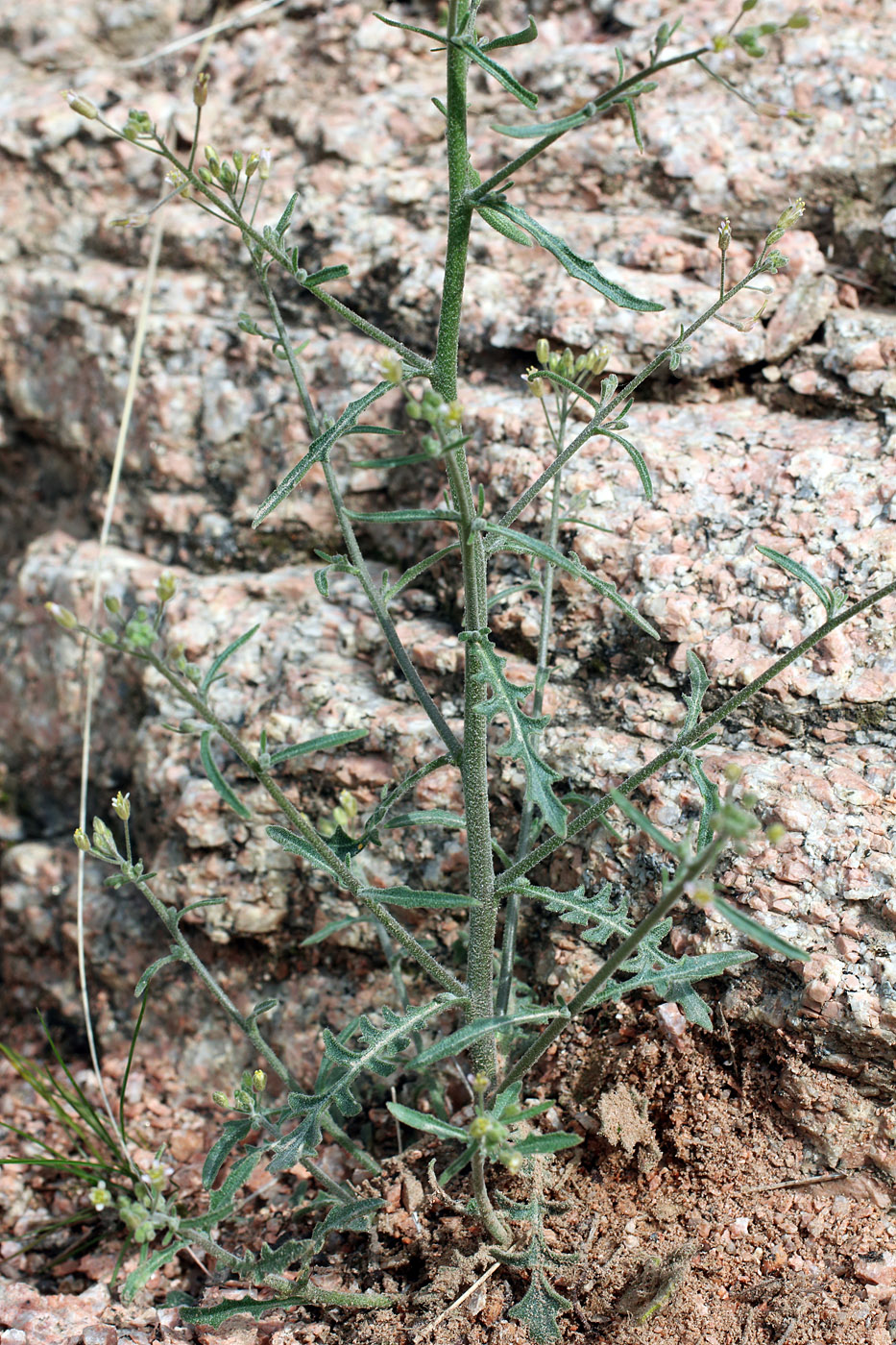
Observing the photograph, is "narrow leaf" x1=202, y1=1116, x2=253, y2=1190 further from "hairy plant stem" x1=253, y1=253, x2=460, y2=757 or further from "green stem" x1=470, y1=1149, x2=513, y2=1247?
"hairy plant stem" x1=253, y1=253, x2=460, y2=757

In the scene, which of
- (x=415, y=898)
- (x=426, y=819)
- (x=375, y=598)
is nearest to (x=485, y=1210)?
(x=415, y=898)

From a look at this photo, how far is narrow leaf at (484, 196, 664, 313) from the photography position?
1.70m

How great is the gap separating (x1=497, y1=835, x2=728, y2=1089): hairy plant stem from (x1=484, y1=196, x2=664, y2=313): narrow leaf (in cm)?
95

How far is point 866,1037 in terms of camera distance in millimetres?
2250

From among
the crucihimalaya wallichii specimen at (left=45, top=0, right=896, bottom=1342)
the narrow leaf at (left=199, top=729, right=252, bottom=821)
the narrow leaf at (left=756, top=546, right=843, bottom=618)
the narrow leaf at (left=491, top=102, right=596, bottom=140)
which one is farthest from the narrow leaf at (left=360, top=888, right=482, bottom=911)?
the narrow leaf at (left=491, top=102, right=596, bottom=140)

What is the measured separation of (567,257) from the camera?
1.73 metres

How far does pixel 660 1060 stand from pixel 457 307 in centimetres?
191

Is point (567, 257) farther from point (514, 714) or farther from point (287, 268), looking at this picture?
point (514, 714)

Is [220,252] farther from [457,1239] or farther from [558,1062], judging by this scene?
[457,1239]

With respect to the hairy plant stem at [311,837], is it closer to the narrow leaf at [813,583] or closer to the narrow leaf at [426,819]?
the narrow leaf at [426,819]

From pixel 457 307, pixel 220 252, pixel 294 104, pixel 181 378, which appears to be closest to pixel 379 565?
pixel 181 378

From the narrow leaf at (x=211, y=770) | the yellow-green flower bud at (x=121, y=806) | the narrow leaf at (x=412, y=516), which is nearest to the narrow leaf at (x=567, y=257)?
the narrow leaf at (x=412, y=516)

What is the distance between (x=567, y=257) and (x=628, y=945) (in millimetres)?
1227

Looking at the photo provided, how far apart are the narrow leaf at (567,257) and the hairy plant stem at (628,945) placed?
954 mm
